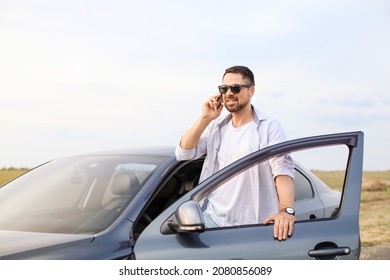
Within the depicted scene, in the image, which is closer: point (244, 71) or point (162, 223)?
point (162, 223)

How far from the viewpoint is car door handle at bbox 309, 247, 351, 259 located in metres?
2.94

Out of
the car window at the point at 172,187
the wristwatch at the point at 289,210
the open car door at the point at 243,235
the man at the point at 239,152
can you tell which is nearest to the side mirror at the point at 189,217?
the open car door at the point at 243,235

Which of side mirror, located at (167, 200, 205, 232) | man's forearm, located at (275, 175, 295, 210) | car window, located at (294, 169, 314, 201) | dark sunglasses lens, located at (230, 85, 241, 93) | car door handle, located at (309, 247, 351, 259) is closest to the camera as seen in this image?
side mirror, located at (167, 200, 205, 232)

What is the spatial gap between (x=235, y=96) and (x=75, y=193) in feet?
4.47

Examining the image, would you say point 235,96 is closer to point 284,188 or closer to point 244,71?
point 244,71

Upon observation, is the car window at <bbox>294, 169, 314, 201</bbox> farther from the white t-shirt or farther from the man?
the white t-shirt

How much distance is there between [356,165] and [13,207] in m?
2.19

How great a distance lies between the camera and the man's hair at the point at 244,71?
372cm

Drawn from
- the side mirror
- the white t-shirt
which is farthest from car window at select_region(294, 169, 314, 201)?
the side mirror

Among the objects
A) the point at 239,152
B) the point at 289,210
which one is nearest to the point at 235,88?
the point at 239,152

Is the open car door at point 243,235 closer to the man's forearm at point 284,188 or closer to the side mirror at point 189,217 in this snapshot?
the side mirror at point 189,217

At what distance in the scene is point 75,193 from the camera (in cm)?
404

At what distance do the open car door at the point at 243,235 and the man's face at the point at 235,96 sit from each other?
633mm
